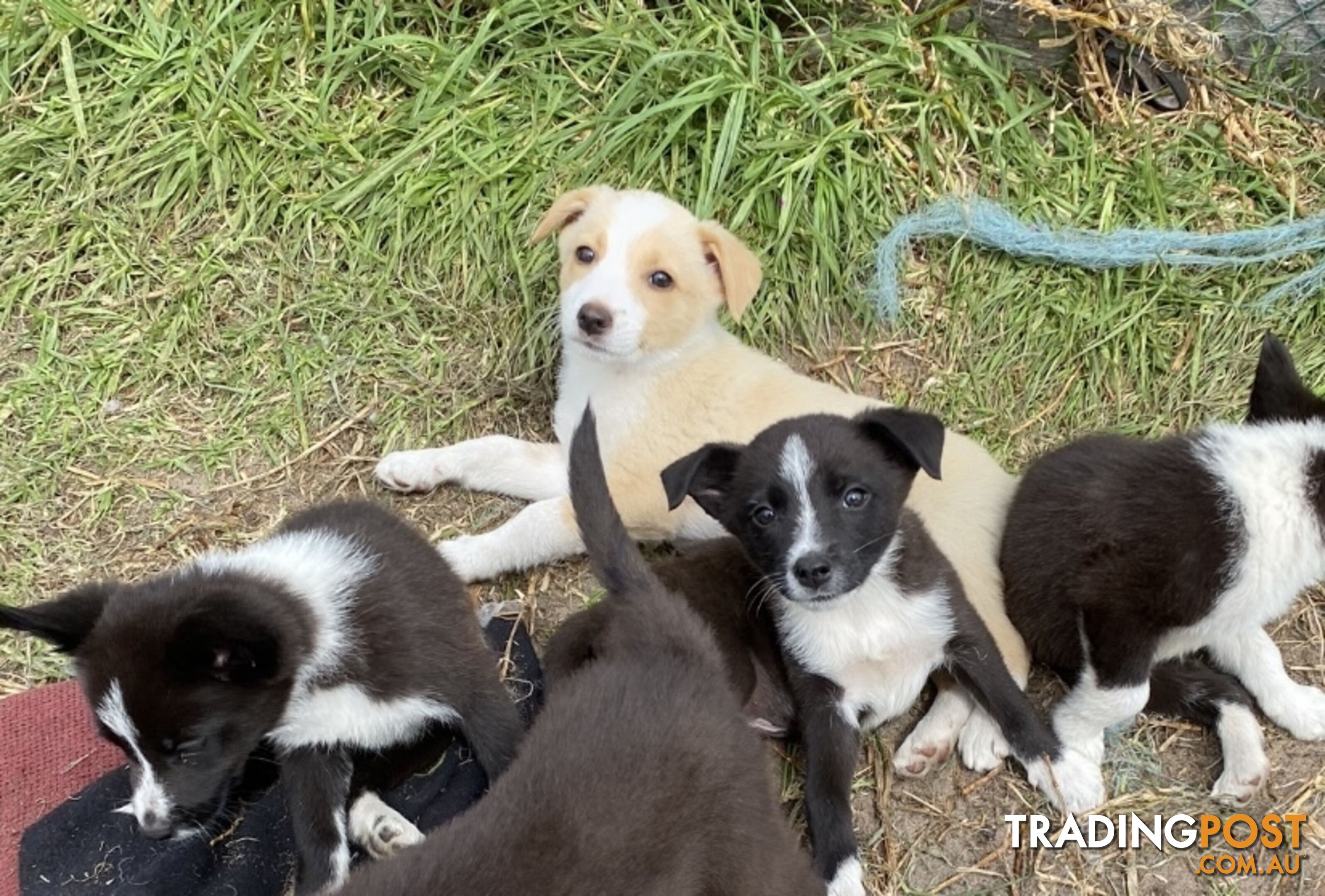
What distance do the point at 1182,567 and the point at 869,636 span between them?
3.45 feet

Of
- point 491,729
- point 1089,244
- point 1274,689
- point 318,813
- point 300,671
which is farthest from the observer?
point 1089,244

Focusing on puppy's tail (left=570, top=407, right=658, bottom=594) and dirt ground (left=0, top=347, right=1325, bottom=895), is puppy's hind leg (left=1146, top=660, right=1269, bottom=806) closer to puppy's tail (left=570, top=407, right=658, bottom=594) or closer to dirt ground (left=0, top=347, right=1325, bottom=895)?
dirt ground (left=0, top=347, right=1325, bottom=895)

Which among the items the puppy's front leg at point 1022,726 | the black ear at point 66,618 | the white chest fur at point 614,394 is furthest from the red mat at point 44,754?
the puppy's front leg at point 1022,726

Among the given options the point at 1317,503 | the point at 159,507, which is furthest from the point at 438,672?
the point at 1317,503

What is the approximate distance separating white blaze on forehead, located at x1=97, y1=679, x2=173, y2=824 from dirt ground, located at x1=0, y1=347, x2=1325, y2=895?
1393mm

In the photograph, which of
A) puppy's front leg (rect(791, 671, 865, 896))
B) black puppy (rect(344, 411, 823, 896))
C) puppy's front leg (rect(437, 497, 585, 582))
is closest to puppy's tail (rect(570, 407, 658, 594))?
black puppy (rect(344, 411, 823, 896))

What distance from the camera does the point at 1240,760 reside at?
434 centimetres

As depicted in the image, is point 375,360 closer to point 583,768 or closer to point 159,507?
point 159,507

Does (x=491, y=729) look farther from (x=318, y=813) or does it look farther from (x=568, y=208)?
(x=568, y=208)

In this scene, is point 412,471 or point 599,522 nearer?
point 599,522

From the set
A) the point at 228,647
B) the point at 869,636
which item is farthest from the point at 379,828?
the point at 869,636

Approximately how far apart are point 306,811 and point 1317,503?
11.4 ft

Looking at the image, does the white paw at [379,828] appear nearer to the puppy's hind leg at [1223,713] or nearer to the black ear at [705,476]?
the black ear at [705,476]

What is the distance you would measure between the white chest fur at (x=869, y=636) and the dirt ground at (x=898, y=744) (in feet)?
1.42
